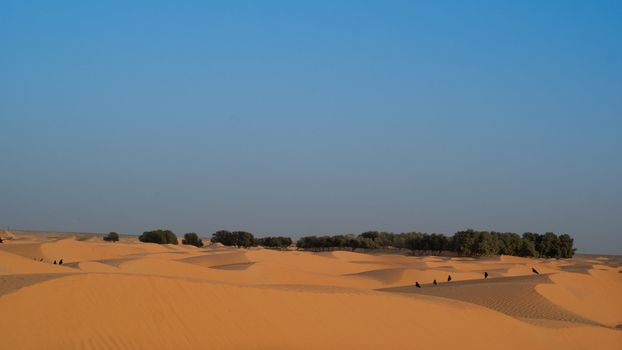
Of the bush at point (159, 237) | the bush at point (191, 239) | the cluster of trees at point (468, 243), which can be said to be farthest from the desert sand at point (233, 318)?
the bush at point (191, 239)

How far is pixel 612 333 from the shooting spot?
20203 mm

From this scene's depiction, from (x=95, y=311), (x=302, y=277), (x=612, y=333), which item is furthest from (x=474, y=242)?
(x=95, y=311)

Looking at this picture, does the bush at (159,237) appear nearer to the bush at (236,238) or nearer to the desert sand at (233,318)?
the bush at (236,238)

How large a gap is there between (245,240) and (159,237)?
49.1ft

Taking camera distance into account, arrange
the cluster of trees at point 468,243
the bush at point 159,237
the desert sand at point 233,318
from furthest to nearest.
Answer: the bush at point 159,237 < the cluster of trees at point 468,243 < the desert sand at point 233,318

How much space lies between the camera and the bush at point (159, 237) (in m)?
81.2

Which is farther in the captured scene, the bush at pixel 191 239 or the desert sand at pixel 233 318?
the bush at pixel 191 239

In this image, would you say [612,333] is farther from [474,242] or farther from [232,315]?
[474,242]


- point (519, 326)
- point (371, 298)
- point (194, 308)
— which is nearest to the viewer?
point (194, 308)

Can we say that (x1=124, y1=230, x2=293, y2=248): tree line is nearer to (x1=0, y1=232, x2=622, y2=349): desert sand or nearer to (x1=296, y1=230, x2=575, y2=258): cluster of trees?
(x1=296, y1=230, x2=575, y2=258): cluster of trees

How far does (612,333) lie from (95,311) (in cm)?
1498

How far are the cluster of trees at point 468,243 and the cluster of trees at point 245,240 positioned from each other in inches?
112

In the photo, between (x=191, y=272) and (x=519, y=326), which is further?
(x=191, y=272)

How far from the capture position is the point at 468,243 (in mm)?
74250
